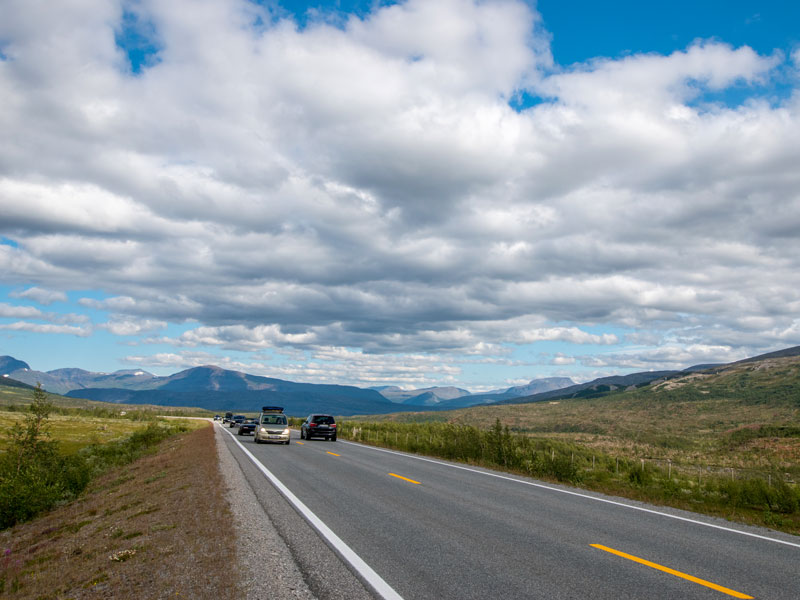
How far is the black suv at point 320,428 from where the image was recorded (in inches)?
1421

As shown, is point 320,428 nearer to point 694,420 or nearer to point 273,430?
point 273,430

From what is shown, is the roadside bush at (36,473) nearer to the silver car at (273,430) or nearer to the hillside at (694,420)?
the silver car at (273,430)

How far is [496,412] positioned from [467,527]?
169 metres

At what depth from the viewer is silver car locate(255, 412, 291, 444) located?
30594 millimetres

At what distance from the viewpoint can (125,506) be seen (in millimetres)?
13648

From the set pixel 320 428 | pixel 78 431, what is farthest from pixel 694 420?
pixel 78 431

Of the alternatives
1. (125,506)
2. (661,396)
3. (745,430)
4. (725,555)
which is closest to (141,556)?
(125,506)

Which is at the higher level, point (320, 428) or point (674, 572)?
point (320, 428)

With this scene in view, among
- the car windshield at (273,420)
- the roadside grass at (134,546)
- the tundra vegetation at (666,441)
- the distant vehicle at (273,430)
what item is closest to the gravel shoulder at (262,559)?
the roadside grass at (134,546)

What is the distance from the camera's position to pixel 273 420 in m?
32.1

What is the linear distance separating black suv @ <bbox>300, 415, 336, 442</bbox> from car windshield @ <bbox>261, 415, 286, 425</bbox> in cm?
414

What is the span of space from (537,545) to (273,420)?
26.5 meters

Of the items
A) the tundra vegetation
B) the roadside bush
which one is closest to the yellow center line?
the tundra vegetation

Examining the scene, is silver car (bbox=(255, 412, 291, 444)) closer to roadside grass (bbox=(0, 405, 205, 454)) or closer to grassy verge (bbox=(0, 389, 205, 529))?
grassy verge (bbox=(0, 389, 205, 529))
